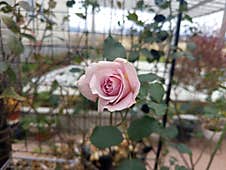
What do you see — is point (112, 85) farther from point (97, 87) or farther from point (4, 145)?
point (4, 145)

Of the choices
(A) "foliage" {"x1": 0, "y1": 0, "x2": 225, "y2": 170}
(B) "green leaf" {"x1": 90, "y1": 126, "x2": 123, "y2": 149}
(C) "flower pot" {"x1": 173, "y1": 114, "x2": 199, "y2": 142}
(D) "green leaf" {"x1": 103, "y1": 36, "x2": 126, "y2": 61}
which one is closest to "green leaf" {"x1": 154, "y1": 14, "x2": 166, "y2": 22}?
(A) "foliage" {"x1": 0, "y1": 0, "x2": 225, "y2": 170}

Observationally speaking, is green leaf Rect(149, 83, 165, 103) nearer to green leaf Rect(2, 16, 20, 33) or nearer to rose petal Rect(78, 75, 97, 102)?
rose petal Rect(78, 75, 97, 102)

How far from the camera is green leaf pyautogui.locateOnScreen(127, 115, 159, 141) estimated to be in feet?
1.86

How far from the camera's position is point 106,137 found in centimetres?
53

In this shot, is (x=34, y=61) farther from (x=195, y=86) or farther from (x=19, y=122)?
(x=195, y=86)

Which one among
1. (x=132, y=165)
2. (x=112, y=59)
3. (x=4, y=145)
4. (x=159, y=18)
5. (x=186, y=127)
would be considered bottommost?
(x=186, y=127)

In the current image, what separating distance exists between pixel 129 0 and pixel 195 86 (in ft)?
3.15

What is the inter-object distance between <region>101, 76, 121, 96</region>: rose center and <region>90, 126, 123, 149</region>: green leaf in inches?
6.7

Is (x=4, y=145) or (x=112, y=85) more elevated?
(x=112, y=85)

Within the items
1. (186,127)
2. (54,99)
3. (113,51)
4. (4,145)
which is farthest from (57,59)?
(186,127)

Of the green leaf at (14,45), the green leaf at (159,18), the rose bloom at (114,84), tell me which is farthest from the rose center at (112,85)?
the green leaf at (159,18)

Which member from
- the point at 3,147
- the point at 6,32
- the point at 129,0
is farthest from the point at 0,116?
the point at 129,0

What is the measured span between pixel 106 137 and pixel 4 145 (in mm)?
527

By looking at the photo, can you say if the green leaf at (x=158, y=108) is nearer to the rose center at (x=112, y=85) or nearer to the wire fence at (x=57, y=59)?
the rose center at (x=112, y=85)
